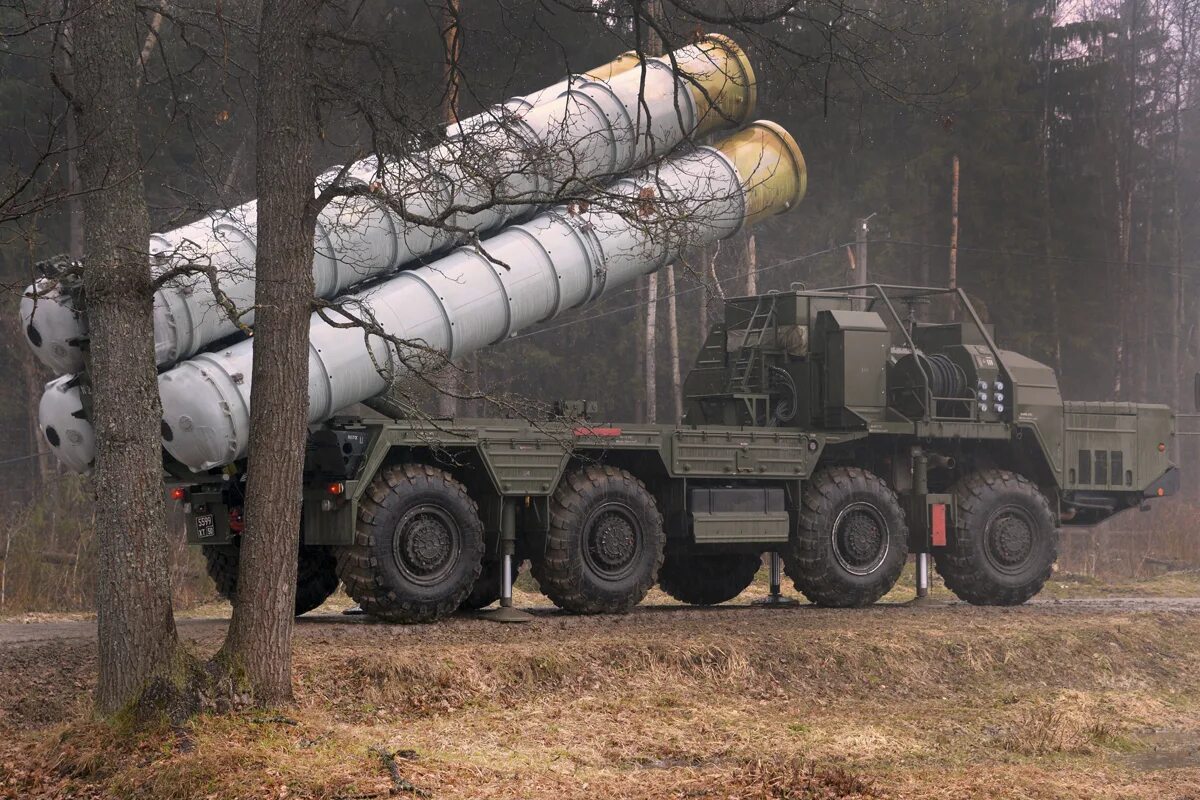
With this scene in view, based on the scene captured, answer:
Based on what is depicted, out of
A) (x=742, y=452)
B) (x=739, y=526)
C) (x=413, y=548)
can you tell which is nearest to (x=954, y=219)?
(x=742, y=452)

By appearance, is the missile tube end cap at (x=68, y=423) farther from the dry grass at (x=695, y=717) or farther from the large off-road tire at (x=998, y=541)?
the large off-road tire at (x=998, y=541)

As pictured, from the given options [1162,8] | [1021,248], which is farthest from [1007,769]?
[1162,8]

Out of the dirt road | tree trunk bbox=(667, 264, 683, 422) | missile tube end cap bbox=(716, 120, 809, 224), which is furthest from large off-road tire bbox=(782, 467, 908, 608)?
tree trunk bbox=(667, 264, 683, 422)

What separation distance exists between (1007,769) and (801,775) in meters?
1.66

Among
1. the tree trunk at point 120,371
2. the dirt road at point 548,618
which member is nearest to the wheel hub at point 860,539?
the dirt road at point 548,618

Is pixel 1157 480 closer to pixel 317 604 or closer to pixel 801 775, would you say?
pixel 317 604

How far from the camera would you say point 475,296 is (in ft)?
45.8

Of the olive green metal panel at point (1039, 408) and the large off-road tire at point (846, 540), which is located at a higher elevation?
the olive green metal panel at point (1039, 408)

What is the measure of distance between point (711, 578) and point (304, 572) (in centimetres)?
499

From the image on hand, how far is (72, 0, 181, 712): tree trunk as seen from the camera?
965cm

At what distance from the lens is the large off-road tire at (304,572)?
15375mm

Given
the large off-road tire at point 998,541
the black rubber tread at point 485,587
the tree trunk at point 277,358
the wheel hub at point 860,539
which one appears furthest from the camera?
the large off-road tire at point 998,541

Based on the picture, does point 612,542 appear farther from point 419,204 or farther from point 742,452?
point 419,204

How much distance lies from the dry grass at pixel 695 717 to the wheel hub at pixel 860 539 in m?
0.79
